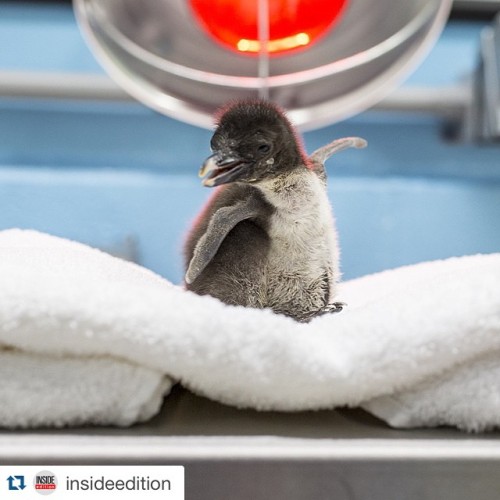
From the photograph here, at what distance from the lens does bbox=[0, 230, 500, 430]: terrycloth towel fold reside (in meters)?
0.28

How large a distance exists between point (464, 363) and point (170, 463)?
5.7 inches

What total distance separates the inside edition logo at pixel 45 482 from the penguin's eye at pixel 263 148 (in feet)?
0.77

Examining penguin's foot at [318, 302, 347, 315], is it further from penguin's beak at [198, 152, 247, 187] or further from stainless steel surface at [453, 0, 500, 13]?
stainless steel surface at [453, 0, 500, 13]

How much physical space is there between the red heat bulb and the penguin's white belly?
316 mm

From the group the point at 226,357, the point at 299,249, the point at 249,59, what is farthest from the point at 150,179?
the point at 226,357

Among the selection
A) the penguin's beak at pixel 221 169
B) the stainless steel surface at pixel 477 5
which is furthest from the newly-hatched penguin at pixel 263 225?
the stainless steel surface at pixel 477 5

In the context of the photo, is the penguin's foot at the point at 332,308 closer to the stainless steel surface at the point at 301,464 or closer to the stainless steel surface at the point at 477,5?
the stainless steel surface at the point at 301,464

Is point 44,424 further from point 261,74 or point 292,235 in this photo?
point 261,74

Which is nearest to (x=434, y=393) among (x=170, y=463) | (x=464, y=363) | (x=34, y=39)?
(x=464, y=363)

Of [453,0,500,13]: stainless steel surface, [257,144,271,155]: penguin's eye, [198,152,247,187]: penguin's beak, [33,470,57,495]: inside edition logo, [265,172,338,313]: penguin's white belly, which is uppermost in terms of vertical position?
[453,0,500,13]: stainless steel surface

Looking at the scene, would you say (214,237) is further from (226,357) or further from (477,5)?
(477,5)
